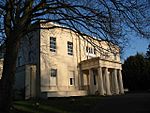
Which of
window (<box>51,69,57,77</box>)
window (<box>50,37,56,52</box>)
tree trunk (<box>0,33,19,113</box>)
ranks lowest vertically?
tree trunk (<box>0,33,19,113</box>)

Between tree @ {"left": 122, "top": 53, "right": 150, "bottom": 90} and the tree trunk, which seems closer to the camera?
the tree trunk

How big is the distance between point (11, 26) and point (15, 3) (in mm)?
1402

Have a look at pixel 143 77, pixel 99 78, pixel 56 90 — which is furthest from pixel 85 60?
pixel 143 77

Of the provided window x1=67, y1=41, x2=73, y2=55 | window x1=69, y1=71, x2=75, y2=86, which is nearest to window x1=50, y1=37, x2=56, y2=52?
window x1=67, y1=41, x2=73, y2=55

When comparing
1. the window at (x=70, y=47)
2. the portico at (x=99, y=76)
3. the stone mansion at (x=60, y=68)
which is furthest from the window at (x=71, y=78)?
the window at (x=70, y=47)

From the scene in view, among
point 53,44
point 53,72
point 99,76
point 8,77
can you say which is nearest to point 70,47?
point 53,44

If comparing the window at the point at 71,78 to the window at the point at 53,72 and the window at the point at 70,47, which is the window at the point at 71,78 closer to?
the window at the point at 70,47

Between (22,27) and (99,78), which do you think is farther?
(99,78)

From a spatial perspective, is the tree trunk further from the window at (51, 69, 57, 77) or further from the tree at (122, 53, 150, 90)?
the tree at (122, 53, 150, 90)

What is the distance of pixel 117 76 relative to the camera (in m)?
42.7

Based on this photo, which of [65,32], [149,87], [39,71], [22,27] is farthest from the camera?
[149,87]

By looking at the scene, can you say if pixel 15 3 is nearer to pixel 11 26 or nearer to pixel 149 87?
pixel 11 26

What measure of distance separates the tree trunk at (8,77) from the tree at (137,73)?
41.9 meters

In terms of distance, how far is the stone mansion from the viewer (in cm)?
3178
